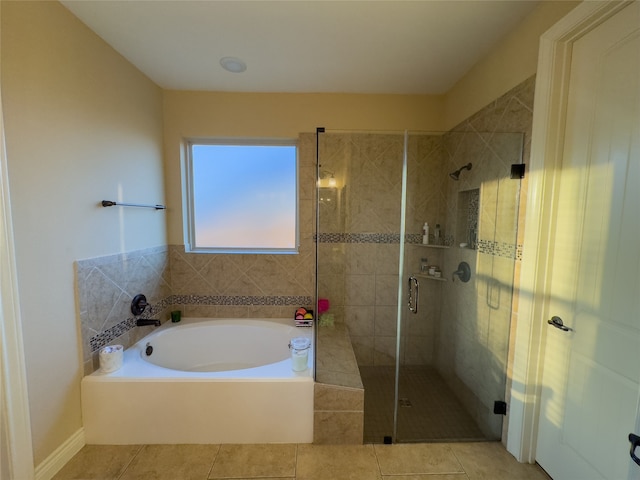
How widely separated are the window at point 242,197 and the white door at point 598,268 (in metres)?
2.01

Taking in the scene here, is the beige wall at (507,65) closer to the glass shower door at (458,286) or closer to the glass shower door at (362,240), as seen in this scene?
the glass shower door at (458,286)

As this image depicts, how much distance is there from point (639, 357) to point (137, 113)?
327 centimetres

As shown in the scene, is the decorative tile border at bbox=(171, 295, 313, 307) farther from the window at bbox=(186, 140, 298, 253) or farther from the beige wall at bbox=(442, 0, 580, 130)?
the beige wall at bbox=(442, 0, 580, 130)

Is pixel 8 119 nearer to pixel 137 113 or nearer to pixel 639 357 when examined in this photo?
pixel 137 113

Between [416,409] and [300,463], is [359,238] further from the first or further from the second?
[300,463]

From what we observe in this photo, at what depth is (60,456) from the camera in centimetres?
149

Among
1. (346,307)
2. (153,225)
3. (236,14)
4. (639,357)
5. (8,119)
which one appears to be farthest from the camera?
(346,307)

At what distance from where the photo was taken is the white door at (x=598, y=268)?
108 centimetres

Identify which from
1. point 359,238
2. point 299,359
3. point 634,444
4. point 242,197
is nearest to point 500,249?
point 634,444

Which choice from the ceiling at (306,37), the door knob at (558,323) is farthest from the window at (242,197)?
the door knob at (558,323)

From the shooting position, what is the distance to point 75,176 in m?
1.56

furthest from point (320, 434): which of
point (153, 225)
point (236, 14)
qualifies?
point (236, 14)

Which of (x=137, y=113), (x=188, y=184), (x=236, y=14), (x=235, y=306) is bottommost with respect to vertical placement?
(x=235, y=306)

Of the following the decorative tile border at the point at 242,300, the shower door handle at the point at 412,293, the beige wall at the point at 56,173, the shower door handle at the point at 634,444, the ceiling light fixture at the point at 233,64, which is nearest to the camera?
the shower door handle at the point at 634,444
